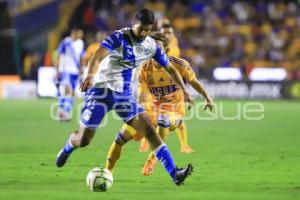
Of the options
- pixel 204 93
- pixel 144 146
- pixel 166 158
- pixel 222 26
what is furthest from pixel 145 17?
pixel 222 26

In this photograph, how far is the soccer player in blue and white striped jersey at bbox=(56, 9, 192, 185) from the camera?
8.83m

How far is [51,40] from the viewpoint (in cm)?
3072

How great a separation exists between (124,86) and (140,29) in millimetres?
696

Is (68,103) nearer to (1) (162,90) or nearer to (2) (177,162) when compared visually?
(2) (177,162)

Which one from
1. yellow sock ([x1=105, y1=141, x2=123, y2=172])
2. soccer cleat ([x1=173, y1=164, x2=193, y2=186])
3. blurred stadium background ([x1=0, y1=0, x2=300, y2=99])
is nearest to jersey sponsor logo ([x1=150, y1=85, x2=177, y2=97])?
yellow sock ([x1=105, y1=141, x2=123, y2=172])

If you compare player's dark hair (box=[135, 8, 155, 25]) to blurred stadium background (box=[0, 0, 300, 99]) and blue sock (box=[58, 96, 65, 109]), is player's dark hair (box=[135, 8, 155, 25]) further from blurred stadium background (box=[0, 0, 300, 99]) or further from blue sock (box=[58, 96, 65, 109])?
blurred stadium background (box=[0, 0, 300, 99])

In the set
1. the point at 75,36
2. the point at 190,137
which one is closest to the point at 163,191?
the point at 190,137

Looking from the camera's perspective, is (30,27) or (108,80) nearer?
(108,80)

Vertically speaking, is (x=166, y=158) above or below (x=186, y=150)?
above

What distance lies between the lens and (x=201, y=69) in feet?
92.4

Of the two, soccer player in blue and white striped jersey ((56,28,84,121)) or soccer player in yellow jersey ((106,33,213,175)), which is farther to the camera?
soccer player in blue and white striped jersey ((56,28,84,121))

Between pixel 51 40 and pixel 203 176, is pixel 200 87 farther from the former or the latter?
pixel 51 40

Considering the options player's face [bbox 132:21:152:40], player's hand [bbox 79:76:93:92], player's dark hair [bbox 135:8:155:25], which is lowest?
player's hand [bbox 79:76:93:92]

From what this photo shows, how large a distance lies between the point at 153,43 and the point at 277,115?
12.8 metres
